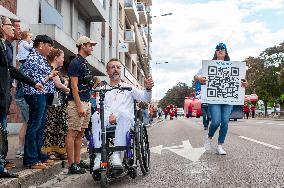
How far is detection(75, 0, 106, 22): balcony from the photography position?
23.9m

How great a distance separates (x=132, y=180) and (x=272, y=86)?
228 ft

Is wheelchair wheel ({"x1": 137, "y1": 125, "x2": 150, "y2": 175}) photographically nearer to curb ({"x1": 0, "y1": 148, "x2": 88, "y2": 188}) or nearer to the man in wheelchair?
the man in wheelchair

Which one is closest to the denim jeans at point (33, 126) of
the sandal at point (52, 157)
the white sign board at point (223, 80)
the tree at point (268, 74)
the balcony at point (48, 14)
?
the sandal at point (52, 157)

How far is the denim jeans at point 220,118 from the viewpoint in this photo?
860 cm

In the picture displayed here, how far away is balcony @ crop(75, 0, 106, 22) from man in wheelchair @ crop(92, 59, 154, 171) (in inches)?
719

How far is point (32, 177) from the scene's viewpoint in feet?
18.3

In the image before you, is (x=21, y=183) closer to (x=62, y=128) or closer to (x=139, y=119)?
(x=139, y=119)

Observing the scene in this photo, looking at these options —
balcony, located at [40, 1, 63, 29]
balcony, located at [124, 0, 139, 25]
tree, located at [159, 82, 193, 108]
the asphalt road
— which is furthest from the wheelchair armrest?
tree, located at [159, 82, 193, 108]

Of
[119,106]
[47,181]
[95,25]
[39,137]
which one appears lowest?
[47,181]

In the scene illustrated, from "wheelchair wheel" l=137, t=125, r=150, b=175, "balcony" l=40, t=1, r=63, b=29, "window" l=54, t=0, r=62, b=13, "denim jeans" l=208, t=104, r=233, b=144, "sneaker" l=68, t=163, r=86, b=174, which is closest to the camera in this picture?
"wheelchair wheel" l=137, t=125, r=150, b=175

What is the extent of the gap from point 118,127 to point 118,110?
28 centimetres

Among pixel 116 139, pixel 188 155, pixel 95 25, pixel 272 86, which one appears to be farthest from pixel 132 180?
pixel 272 86

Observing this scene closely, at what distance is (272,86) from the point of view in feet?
237

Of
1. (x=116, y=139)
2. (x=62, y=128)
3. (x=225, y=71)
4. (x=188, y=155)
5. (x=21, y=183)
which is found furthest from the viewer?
(x=225, y=71)
